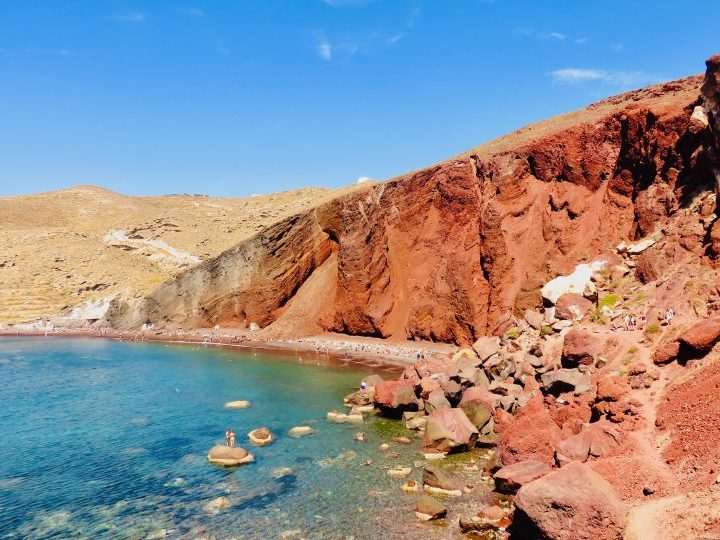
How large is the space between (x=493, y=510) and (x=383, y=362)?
129 ft

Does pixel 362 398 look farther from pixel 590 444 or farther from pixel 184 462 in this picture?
pixel 590 444

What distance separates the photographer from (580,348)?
94.9ft

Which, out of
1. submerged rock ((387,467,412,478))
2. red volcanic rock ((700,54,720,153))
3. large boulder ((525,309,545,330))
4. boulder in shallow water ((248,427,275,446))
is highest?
red volcanic rock ((700,54,720,153))

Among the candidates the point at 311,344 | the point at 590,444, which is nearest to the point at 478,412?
the point at 590,444

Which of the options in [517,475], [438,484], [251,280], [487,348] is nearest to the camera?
[517,475]

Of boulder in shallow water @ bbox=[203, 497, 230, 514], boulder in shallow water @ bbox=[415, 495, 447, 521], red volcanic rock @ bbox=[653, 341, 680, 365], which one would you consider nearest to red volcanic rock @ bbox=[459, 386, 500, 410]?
red volcanic rock @ bbox=[653, 341, 680, 365]

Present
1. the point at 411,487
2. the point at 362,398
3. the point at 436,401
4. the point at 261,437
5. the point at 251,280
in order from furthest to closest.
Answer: the point at 251,280
the point at 362,398
the point at 436,401
the point at 261,437
the point at 411,487

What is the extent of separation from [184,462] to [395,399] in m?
15.1

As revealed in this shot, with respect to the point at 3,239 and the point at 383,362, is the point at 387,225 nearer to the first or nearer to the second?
the point at 383,362

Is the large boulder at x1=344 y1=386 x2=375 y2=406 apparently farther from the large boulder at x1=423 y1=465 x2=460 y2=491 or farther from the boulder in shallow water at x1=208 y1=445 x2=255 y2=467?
the large boulder at x1=423 y1=465 x2=460 y2=491

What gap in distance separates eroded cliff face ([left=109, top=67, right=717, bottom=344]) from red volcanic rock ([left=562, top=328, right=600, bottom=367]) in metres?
16.7

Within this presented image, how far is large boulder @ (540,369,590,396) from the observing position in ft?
86.9

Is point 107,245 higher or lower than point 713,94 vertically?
higher

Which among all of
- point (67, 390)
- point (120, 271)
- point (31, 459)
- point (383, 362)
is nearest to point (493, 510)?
point (31, 459)
